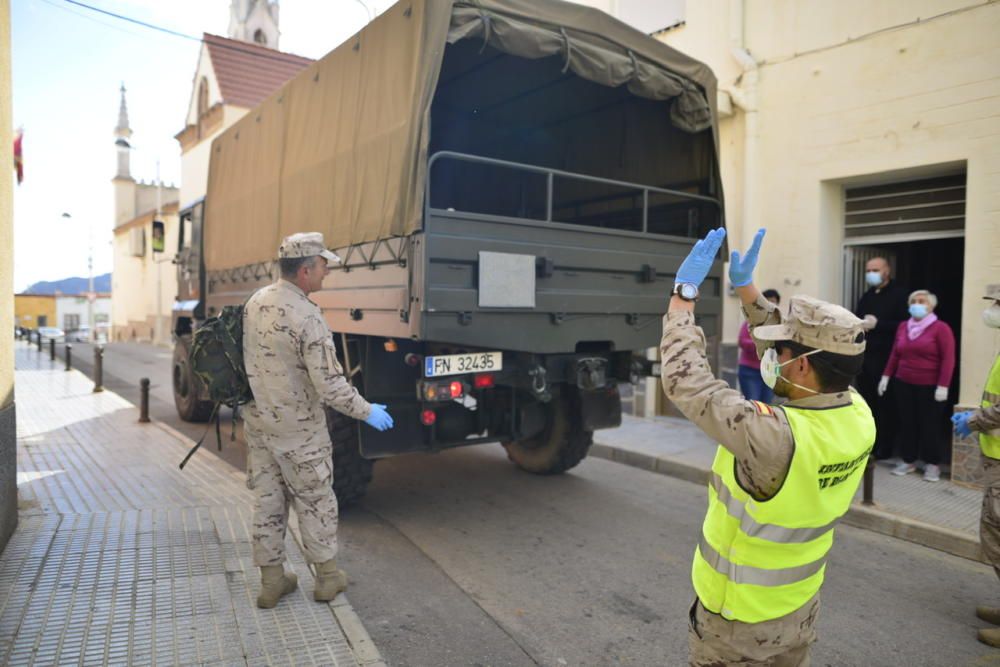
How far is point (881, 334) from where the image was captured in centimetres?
670

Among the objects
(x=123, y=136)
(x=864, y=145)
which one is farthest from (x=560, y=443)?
(x=123, y=136)

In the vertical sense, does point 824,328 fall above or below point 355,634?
above

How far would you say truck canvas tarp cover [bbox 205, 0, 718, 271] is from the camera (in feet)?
13.2

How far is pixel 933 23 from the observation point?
20.3 ft

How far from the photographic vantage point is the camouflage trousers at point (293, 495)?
3.31 metres

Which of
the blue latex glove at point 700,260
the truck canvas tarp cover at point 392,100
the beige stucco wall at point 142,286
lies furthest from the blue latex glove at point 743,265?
the beige stucco wall at point 142,286

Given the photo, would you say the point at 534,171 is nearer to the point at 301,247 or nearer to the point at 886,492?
the point at 301,247

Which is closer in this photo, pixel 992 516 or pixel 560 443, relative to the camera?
pixel 992 516

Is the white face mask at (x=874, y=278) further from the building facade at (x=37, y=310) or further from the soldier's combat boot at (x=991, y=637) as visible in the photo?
the building facade at (x=37, y=310)

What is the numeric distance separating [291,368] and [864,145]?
20.0 feet

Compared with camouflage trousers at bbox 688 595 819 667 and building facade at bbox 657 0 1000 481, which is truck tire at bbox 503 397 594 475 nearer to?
building facade at bbox 657 0 1000 481

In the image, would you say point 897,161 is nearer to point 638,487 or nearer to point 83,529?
point 638,487

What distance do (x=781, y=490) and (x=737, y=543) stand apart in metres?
0.20

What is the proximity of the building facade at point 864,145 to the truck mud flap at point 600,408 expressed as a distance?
9.86 feet
